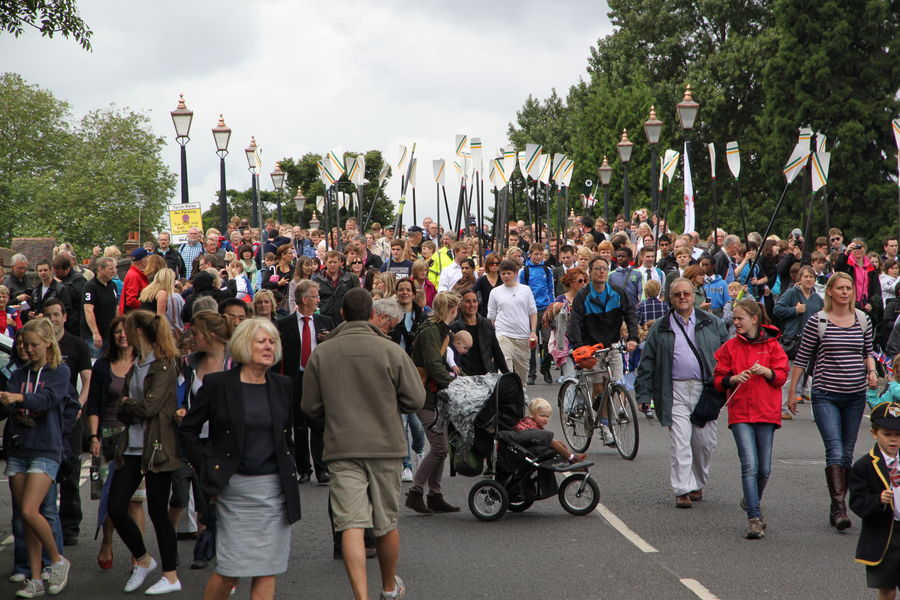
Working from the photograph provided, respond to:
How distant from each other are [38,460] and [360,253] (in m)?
11.1

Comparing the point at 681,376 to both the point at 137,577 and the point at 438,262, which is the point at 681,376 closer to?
the point at 137,577

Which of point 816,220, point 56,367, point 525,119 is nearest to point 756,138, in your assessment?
point 816,220

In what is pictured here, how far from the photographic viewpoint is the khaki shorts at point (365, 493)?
6.56 metres

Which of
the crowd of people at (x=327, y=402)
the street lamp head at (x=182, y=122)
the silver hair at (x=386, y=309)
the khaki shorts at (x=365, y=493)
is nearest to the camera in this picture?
the crowd of people at (x=327, y=402)

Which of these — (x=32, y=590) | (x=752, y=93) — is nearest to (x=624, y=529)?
(x=32, y=590)

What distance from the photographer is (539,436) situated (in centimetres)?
931

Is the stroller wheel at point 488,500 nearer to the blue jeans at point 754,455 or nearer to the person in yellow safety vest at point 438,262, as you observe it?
the blue jeans at point 754,455

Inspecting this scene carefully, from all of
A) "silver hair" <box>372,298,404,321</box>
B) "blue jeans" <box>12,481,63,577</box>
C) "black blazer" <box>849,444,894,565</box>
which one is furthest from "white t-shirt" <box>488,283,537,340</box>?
"black blazer" <box>849,444,894,565</box>

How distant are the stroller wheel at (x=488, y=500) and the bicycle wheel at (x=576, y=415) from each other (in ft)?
10.6

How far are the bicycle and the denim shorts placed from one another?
19.6 feet

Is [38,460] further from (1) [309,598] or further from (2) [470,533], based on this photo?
(2) [470,533]

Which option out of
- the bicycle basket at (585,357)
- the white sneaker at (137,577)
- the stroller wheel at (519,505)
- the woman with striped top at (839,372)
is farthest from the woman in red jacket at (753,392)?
the white sneaker at (137,577)

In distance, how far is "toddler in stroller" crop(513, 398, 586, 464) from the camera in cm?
927

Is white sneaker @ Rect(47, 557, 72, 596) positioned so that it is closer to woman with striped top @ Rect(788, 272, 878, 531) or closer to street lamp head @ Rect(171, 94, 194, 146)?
woman with striped top @ Rect(788, 272, 878, 531)
